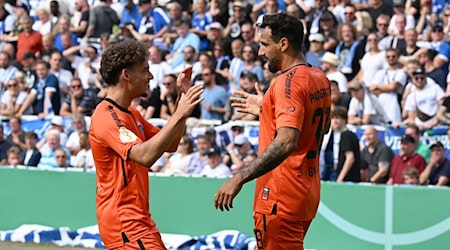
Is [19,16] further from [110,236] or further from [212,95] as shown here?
[110,236]

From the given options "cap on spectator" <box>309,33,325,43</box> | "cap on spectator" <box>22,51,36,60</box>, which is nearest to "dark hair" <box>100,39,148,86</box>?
"cap on spectator" <box>309,33,325,43</box>

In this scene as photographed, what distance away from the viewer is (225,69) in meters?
15.4

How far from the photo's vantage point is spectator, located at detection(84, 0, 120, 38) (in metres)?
17.6

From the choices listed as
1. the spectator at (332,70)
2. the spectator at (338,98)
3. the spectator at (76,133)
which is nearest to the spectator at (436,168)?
the spectator at (338,98)

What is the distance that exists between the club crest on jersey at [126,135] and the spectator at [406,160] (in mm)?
6936

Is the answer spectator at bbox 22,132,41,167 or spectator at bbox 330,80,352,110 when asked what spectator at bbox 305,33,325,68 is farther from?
spectator at bbox 22,132,41,167

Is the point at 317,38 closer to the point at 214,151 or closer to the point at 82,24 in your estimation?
the point at 214,151

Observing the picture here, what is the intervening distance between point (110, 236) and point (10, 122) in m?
9.95

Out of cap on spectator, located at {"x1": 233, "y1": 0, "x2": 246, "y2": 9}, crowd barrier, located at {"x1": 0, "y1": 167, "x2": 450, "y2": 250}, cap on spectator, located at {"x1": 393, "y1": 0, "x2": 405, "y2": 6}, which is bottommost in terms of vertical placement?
crowd barrier, located at {"x1": 0, "y1": 167, "x2": 450, "y2": 250}

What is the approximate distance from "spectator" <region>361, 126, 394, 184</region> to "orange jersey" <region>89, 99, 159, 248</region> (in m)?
6.94

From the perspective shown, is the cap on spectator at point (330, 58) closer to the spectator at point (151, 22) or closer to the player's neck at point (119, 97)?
the spectator at point (151, 22)

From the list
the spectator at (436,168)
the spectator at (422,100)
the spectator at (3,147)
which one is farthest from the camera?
the spectator at (3,147)

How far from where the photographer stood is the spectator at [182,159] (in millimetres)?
13578

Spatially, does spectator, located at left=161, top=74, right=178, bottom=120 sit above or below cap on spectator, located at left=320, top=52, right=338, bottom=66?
below
